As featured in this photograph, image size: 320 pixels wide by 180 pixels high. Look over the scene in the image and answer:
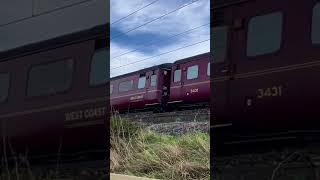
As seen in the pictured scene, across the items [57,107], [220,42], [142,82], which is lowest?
[57,107]

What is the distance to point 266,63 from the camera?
2629 mm

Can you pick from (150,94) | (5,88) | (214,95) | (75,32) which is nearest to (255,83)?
(214,95)

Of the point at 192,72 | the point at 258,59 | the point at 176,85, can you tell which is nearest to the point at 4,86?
the point at 258,59

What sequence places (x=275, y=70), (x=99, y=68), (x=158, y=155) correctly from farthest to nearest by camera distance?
(x=158, y=155)
(x=99, y=68)
(x=275, y=70)

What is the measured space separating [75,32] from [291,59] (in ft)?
5.71

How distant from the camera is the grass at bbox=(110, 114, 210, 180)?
5340 mm

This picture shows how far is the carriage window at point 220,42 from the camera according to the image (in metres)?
2.82

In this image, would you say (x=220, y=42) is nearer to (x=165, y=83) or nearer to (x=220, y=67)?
(x=220, y=67)

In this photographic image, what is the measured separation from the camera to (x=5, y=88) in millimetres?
4188

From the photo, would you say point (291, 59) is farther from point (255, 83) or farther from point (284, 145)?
point (284, 145)

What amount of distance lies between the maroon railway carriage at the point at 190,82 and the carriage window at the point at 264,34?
36.5 feet

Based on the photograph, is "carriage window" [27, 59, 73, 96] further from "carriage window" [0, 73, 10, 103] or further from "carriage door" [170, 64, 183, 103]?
"carriage door" [170, 64, 183, 103]

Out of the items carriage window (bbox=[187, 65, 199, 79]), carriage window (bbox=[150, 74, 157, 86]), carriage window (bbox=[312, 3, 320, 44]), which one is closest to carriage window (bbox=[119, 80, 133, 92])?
carriage window (bbox=[150, 74, 157, 86])

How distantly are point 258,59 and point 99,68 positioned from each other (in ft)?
4.18
